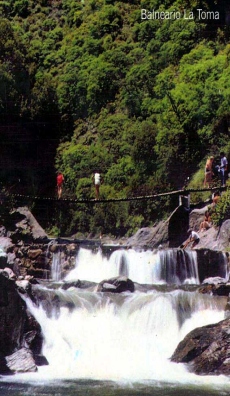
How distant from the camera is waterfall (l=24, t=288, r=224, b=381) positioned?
1125 inches

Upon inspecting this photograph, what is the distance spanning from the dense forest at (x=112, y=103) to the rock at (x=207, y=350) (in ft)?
49.9

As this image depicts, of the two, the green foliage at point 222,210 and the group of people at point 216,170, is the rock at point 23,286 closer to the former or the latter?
the green foliage at point 222,210

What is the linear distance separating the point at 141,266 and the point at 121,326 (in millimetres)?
5171

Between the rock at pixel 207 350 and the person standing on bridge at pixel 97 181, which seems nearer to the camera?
the rock at pixel 207 350

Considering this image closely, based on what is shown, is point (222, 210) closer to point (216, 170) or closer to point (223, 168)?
point (223, 168)

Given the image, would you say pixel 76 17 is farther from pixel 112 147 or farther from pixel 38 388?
pixel 38 388

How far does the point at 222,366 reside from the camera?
26.3 m

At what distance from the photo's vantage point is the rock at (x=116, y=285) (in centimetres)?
3078

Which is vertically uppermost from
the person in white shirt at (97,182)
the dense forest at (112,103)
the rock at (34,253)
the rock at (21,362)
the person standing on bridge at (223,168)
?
the dense forest at (112,103)

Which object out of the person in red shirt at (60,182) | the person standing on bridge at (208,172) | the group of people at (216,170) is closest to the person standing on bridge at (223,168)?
the group of people at (216,170)

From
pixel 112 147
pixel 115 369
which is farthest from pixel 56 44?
pixel 115 369

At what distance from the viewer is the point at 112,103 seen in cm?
4938

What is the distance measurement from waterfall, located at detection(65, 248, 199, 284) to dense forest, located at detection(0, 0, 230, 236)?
7.18 meters

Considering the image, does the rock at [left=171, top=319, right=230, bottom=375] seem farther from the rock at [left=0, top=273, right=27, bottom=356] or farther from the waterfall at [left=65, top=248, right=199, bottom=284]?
the waterfall at [left=65, top=248, right=199, bottom=284]
